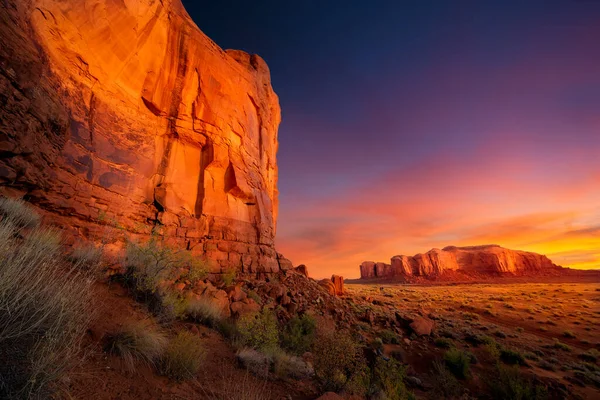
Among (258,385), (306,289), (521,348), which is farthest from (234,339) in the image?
(521,348)

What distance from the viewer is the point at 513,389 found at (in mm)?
7395

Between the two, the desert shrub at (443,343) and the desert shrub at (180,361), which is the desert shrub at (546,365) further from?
the desert shrub at (180,361)

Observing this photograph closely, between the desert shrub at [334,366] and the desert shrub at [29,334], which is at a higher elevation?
the desert shrub at [29,334]

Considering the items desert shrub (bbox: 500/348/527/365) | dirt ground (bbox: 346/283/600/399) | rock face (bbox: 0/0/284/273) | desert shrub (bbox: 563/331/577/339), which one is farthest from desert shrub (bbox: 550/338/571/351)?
rock face (bbox: 0/0/284/273)

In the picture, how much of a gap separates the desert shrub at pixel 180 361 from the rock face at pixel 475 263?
8328cm

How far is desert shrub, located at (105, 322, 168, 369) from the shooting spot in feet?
11.3

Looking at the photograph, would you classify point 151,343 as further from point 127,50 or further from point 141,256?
point 127,50

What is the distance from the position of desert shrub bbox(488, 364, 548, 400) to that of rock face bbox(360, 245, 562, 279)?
74.6 metres

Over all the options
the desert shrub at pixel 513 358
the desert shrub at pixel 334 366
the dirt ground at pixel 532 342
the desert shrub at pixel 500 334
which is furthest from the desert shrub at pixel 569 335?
the desert shrub at pixel 334 366

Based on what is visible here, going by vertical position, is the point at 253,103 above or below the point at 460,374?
above

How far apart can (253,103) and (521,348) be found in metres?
22.7

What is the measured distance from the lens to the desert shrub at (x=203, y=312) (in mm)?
6422

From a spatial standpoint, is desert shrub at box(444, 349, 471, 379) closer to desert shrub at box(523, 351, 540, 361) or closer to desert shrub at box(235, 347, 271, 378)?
desert shrub at box(523, 351, 540, 361)

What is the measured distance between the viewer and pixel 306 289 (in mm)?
14438
